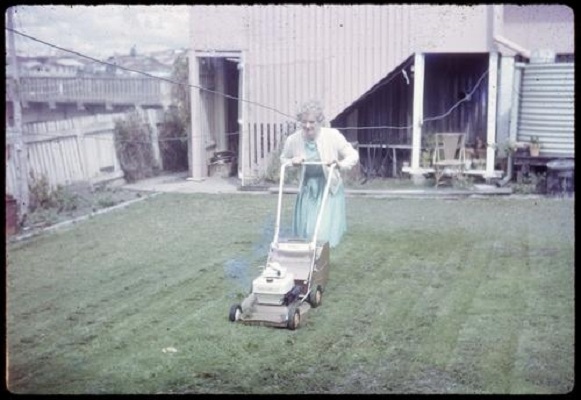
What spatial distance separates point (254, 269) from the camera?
9.08 meters

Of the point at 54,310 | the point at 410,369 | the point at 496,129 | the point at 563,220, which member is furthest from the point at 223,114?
the point at 410,369

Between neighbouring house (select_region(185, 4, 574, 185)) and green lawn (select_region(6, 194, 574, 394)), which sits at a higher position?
neighbouring house (select_region(185, 4, 574, 185))

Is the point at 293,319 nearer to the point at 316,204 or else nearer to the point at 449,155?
the point at 316,204

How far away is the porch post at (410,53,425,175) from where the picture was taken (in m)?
15.7

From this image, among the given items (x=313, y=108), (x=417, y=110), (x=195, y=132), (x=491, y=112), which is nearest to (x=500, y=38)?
(x=491, y=112)

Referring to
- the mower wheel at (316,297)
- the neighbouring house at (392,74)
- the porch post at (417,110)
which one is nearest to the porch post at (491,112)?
the neighbouring house at (392,74)

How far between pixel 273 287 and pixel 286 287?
0.13 meters

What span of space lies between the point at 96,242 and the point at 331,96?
7.27 meters

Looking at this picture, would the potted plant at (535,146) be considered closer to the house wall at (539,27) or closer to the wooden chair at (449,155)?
the wooden chair at (449,155)

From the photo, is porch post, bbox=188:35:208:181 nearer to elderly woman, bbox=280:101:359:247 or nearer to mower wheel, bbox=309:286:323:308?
elderly woman, bbox=280:101:359:247

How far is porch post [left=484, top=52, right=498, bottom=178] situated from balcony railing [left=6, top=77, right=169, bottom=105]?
54.3ft

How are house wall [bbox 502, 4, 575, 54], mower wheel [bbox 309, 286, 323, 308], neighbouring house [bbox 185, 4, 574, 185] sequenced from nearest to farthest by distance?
mower wheel [bbox 309, 286, 323, 308]
neighbouring house [bbox 185, 4, 574, 185]
house wall [bbox 502, 4, 575, 54]

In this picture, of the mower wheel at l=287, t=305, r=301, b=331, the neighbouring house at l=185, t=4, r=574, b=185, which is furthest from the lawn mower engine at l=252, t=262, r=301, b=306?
the neighbouring house at l=185, t=4, r=574, b=185

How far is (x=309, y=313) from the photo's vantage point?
7.22m
